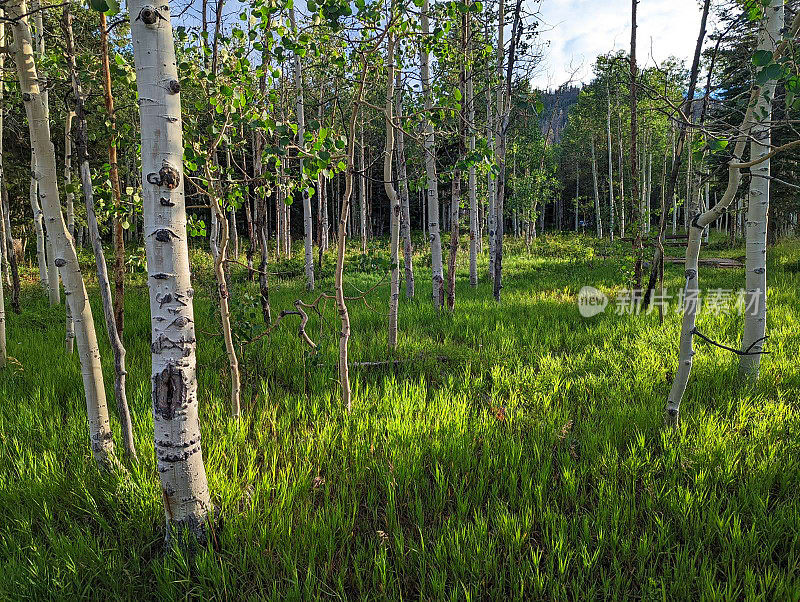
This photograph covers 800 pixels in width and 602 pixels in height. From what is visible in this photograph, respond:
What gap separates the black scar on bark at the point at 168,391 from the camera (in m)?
2.01

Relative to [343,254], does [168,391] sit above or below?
below

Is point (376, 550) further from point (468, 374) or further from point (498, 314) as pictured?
point (498, 314)

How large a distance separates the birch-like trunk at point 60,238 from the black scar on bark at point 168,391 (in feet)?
3.33

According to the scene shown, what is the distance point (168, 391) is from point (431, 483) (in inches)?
70.6

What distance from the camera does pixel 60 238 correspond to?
104 inches

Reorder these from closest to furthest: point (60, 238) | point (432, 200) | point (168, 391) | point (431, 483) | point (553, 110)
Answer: point (168, 391) → point (60, 238) → point (431, 483) → point (432, 200) → point (553, 110)

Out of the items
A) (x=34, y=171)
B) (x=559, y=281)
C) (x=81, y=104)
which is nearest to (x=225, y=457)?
(x=34, y=171)

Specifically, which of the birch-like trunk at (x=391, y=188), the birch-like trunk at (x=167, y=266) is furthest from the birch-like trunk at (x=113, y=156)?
the birch-like trunk at (x=391, y=188)

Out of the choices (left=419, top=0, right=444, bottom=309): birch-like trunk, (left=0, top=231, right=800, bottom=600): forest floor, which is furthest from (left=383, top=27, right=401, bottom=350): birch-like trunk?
(left=419, top=0, right=444, bottom=309): birch-like trunk

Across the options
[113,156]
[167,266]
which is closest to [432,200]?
[113,156]

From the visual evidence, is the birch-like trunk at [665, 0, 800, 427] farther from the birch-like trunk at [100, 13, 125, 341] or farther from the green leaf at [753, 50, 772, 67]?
the birch-like trunk at [100, 13, 125, 341]

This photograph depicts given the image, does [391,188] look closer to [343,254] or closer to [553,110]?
[343,254]

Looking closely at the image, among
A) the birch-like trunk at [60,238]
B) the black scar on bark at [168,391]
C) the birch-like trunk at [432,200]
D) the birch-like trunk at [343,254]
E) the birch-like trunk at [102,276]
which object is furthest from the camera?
the birch-like trunk at [432,200]

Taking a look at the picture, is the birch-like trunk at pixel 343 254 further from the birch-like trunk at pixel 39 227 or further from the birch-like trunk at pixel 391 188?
the birch-like trunk at pixel 39 227
